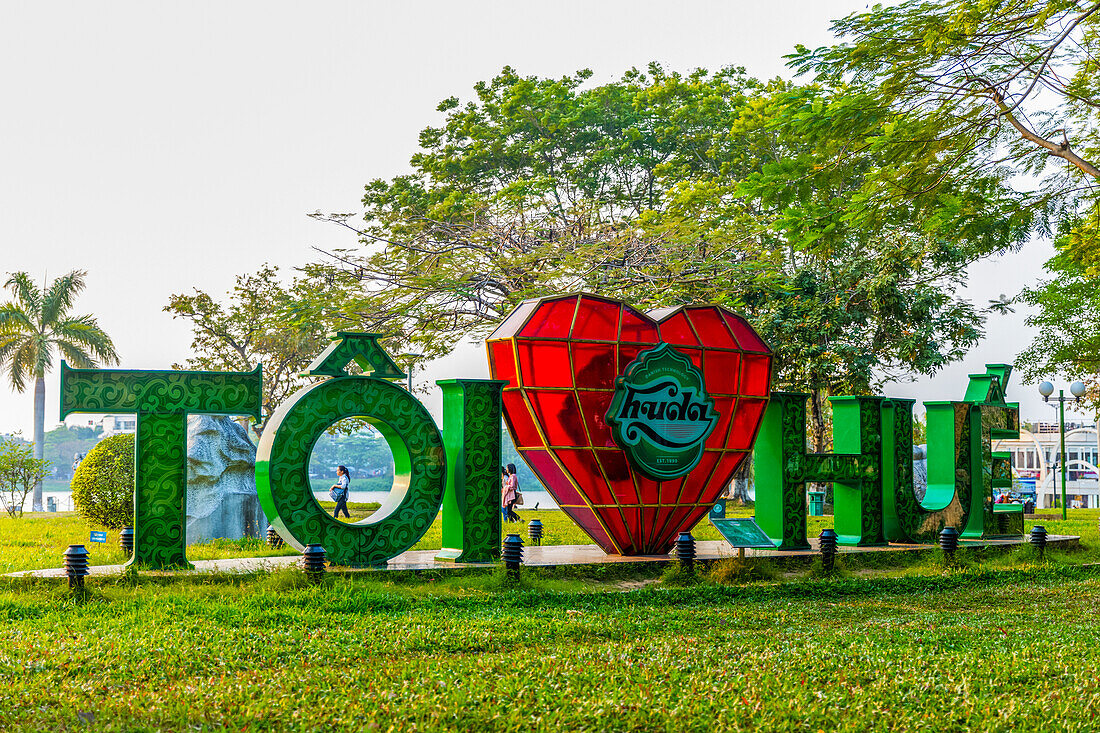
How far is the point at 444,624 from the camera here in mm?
8773

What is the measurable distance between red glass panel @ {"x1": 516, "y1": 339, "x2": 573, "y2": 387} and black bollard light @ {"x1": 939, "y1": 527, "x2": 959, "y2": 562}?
18.8 ft

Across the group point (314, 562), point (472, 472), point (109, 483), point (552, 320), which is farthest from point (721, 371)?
point (109, 483)

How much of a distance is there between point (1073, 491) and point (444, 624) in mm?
50285

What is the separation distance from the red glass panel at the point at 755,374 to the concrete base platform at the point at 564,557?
2189mm

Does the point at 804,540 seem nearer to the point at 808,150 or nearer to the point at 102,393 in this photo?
the point at 808,150

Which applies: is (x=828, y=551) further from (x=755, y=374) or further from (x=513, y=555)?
(x=513, y=555)

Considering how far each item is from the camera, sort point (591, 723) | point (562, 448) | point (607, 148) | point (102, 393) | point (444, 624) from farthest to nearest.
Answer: point (607, 148) → point (562, 448) → point (102, 393) → point (444, 624) → point (591, 723)

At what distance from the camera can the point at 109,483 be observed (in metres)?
17.2

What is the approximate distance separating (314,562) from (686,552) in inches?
179

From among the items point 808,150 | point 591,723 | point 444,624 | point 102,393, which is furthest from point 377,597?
point 808,150

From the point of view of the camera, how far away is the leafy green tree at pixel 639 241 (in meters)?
22.0

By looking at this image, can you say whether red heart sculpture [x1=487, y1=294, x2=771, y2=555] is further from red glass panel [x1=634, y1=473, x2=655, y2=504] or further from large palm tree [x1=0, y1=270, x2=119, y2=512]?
large palm tree [x1=0, y1=270, x2=119, y2=512]

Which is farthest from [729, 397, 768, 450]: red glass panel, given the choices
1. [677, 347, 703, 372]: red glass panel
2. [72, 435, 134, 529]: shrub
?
[72, 435, 134, 529]: shrub

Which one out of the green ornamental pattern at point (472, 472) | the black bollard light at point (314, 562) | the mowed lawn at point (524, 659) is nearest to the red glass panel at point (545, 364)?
the green ornamental pattern at point (472, 472)
